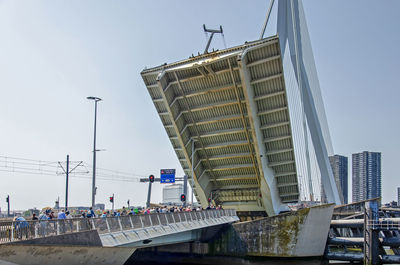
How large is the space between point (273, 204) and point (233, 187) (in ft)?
13.3

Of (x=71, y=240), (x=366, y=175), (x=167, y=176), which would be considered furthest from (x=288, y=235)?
(x=366, y=175)

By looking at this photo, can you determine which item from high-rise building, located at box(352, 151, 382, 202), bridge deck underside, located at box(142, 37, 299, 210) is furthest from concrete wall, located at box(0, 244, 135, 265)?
high-rise building, located at box(352, 151, 382, 202)

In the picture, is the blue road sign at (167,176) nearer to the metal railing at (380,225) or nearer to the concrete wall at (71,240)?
the metal railing at (380,225)

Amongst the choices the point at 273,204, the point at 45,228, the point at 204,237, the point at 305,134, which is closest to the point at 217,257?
the point at 204,237

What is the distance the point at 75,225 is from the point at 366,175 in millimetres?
139565

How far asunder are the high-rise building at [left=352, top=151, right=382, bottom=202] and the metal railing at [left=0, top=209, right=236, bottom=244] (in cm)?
13045

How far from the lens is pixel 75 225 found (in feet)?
43.5

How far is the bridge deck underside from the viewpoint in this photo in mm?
27844

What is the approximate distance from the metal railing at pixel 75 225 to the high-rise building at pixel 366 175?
5136 inches

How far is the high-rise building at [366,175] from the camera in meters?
137

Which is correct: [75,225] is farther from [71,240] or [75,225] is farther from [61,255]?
[61,255]

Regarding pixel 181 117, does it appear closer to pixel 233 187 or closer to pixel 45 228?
pixel 233 187

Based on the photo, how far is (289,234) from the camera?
26.9 metres

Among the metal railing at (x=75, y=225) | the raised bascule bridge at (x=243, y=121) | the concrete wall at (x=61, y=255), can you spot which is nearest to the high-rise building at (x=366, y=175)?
the raised bascule bridge at (x=243, y=121)
